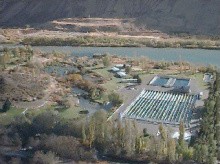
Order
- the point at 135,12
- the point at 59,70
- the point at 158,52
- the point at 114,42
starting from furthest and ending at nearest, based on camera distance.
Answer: the point at 135,12
the point at 114,42
the point at 158,52
the point at 59,70

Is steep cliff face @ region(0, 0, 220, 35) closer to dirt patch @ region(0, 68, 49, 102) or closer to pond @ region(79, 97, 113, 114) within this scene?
dirt patch @ region(0, 68, 49, 102)

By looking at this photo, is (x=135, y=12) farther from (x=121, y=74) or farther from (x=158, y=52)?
(x=121, y=74)

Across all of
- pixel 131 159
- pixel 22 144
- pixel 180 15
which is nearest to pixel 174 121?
pixel 131 159

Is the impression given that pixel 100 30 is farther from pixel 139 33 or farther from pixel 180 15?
pixel 180 15

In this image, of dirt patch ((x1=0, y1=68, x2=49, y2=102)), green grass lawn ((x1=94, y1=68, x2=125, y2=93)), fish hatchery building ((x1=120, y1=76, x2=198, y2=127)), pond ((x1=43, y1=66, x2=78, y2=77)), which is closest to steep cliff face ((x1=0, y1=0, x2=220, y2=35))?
green grass lawn ((x1=94, y1=68, x2=125, y2=93))

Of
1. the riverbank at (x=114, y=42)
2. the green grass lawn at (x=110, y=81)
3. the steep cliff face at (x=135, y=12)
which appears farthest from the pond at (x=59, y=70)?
the steep cliff face at (x=135, y=12)

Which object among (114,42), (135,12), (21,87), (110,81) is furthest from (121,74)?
(135,12)
